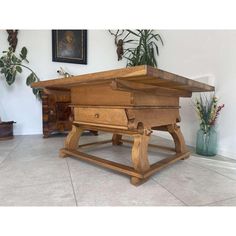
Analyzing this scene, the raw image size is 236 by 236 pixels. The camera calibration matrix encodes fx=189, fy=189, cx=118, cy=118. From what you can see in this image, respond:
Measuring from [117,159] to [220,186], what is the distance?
614 millimetres

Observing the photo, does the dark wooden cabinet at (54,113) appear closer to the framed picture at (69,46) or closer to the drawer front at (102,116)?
the framed picture at (69,46)

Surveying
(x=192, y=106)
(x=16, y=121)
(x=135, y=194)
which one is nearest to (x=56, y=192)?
(x=135, y=194)

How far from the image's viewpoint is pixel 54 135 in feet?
7.11

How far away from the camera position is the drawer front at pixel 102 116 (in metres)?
0.93

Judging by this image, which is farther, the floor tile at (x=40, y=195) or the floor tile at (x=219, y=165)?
the floor tile at (x=219, y=165)

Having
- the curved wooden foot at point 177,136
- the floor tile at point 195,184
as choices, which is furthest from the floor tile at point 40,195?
the curved wooden foot at point 177,136

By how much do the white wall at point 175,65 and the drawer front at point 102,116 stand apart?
2.99ft

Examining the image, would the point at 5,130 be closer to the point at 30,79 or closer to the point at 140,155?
the point at 30,79

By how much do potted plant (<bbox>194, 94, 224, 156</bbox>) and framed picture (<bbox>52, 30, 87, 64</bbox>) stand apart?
1695 mm

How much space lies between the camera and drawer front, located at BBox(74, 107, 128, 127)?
3.07ft

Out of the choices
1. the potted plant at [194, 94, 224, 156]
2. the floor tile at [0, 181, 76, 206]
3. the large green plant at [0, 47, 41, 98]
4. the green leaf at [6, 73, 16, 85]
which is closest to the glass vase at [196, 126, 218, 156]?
the potted plant at [194, 94, 224, 156]

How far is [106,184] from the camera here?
34.5 inches
